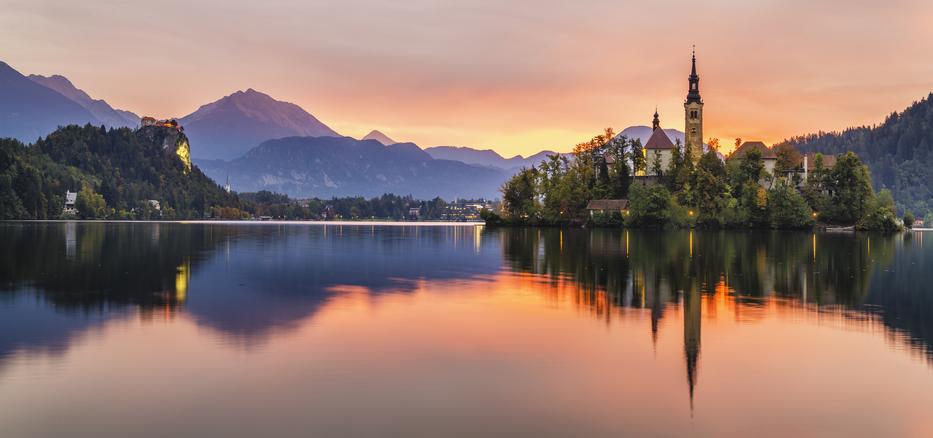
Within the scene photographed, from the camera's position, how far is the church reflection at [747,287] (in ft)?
86.3

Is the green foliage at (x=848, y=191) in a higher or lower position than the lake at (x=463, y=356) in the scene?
higher

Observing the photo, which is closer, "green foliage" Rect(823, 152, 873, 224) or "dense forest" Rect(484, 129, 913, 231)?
"green foliage" Rect(823, 152, 873, 224)

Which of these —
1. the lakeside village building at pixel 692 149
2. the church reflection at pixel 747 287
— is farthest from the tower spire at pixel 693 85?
the church reflection at pixel 747 287

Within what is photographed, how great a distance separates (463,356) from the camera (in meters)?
20.5

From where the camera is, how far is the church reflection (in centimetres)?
2630

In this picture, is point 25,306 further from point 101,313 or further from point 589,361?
point 589,361

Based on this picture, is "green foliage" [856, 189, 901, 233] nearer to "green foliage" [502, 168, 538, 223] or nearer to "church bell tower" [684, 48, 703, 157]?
"church bell tower" [684, 48, 703, 157]

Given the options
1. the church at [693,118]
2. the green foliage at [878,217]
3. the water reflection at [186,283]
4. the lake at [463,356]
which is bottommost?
the lake at [463,356]

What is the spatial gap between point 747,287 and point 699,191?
10957 centimetres

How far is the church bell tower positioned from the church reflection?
116151mm

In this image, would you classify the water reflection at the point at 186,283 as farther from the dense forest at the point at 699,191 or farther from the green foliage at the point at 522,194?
the green foliage at the point at 522,194

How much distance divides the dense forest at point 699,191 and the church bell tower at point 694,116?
52.2 ft

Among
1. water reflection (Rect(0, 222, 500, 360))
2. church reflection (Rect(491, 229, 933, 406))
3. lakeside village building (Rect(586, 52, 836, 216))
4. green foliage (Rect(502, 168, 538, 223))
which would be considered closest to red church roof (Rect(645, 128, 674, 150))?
lakeside village building (Rect(586, 52, 836, 216))

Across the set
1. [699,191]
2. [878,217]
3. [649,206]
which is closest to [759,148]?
[699,191]
